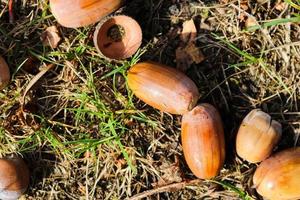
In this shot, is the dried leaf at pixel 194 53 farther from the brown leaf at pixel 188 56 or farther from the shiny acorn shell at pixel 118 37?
the shiny acorn shell at pixel 118 37

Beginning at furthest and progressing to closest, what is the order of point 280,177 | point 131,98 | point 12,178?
point 131,98, point 12,178, point 280,177

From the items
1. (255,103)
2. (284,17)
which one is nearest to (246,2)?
(284,17)

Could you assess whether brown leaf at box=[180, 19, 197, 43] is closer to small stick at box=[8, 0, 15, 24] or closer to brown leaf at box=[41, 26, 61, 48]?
brown leaf at box=[41, 26, 61, 48]

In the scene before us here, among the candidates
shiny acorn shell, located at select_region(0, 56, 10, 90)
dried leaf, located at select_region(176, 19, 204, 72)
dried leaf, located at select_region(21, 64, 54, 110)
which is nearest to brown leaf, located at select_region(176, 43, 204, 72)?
dried leaf, located at select_region(176, 19, 204, 72)

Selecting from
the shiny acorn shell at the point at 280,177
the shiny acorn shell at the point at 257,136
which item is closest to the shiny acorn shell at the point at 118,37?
the shiny acorn shell at the point at 257,136

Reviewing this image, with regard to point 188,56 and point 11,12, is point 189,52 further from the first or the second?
point 11,12

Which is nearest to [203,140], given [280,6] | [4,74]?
[280,6]
